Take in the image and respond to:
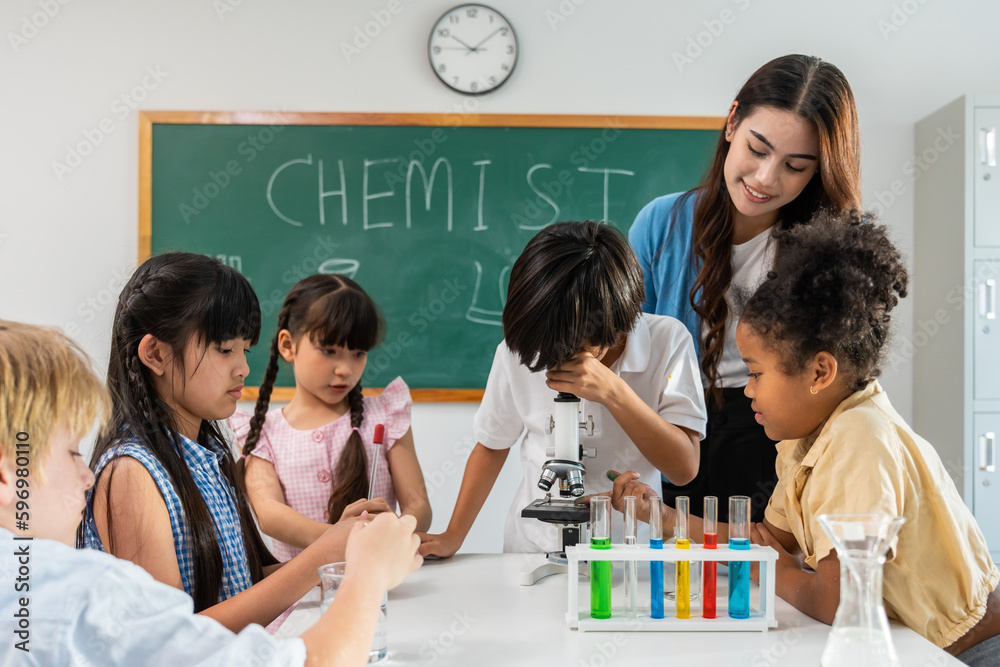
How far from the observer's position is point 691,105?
2.90 meters

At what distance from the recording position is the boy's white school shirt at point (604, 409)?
4.85ft

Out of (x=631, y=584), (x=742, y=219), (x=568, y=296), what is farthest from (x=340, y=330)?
(x=631, y=584)

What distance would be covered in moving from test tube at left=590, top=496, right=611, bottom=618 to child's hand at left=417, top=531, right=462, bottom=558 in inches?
15.5

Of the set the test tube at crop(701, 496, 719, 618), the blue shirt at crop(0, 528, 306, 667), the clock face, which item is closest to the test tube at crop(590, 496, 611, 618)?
the test tube at crop(701, 496, 719, 618)

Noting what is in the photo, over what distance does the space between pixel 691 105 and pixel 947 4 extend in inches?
41.3

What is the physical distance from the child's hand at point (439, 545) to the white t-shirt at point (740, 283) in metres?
0.67

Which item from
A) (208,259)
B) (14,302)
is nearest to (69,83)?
(14,302)

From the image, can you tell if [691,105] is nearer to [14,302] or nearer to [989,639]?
[989,639]

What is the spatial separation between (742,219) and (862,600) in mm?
1155

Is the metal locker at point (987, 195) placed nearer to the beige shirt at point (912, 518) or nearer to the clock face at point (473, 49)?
the clock face at point (473, 49)

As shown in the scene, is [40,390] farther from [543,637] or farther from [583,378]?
[583,378]

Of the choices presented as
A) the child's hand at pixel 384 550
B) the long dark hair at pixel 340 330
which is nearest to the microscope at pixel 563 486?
the child's hand at pixel 384 550

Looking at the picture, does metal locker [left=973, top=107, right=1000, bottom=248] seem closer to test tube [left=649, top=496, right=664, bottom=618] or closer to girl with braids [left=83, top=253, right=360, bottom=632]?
test tube [left=649, top=496, right=664, bottom=618]

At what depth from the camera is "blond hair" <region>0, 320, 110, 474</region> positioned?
69 centimetres
